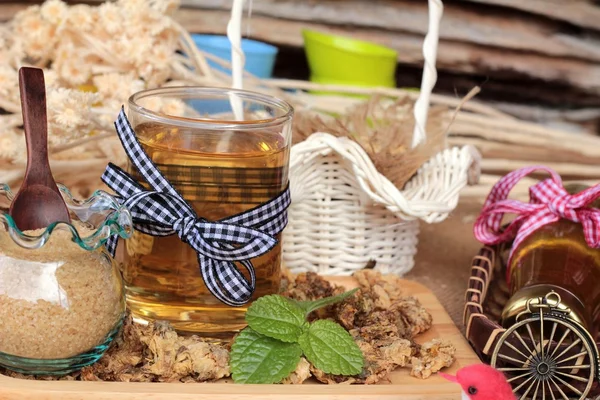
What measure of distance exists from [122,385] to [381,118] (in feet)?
1.93

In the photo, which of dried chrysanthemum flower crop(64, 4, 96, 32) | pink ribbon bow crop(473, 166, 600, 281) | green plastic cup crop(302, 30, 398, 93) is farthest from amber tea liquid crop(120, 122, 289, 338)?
green plastic cup crop(302, 30, 398, 93)

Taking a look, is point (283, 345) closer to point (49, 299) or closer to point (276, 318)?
point (276, 318)

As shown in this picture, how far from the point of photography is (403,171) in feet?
2.99

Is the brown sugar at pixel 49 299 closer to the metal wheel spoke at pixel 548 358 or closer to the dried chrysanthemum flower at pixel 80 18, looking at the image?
the metal wheel spoke at pixel 548 358

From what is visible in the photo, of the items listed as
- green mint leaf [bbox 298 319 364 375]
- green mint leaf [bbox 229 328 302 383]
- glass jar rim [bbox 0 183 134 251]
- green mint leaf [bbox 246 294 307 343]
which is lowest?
green mint leaf [bbox 229 328 302 383]

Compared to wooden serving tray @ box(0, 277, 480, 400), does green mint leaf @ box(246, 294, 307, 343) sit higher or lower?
higher

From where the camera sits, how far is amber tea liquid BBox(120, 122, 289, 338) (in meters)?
0.67

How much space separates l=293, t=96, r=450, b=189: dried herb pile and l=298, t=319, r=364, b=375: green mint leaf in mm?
283

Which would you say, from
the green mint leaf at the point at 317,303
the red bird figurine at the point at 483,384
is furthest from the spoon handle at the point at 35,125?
the red bird figurine at the point at 483,384

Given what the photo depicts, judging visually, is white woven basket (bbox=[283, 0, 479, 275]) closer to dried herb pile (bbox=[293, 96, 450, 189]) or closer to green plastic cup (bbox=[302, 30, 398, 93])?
dried herb pile (bbox=[293, 96, 450, 189])

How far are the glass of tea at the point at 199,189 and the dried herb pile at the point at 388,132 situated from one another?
21cm

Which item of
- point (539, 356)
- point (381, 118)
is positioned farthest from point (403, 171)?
point (539, 356)

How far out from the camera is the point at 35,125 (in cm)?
63

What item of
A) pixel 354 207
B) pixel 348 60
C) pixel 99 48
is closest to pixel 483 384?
pixel 354 207
